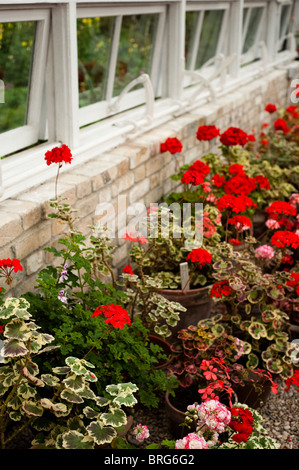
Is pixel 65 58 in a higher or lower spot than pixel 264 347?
higher

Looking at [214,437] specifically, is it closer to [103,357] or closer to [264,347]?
[103,357]

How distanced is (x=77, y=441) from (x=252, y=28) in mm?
6893

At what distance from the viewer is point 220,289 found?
9.73 ft

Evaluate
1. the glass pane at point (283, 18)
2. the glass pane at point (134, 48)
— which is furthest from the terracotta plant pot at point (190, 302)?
the glass pane at point (283, 18)

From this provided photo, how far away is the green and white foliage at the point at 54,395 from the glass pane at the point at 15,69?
4.63 feet

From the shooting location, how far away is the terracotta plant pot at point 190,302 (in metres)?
3.34

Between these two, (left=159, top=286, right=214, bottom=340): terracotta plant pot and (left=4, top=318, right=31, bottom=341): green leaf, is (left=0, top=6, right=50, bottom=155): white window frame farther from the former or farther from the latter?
(left=4, top=318, right=31, bottom=341): green leaf

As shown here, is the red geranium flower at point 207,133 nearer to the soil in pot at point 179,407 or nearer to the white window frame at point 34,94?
the white window frame at point 34,94

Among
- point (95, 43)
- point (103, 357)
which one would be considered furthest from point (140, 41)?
point (103, 357)

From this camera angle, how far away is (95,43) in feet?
12.9

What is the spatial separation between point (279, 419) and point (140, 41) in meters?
2.99

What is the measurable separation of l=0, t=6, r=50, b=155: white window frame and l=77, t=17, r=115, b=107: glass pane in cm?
53

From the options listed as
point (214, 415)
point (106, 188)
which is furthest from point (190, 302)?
point (214, 415)

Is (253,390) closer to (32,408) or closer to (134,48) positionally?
(32,408)
